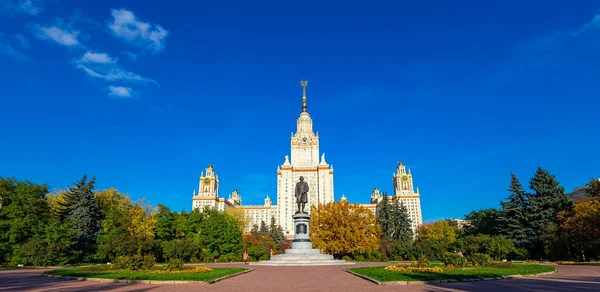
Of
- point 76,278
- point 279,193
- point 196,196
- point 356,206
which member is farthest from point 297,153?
point 76,278

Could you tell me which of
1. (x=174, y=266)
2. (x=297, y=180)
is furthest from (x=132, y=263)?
(x=297, y=180)

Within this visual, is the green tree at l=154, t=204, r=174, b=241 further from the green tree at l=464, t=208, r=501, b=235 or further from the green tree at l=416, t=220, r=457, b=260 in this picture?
the green tree at l=464, t=208, r=501, b=235

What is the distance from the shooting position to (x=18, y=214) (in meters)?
33.3

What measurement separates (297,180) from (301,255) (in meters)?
104

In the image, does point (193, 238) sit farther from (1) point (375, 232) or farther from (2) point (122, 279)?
(2) point (122, 279)

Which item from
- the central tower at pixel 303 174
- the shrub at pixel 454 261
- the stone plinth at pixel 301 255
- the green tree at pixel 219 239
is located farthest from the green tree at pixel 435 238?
the central tower at pixel 303 174

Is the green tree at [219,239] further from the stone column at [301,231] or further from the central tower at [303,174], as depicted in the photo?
the central tower at [303,174]

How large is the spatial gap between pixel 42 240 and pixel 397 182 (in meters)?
128

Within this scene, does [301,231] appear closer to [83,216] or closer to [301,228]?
[301,228]

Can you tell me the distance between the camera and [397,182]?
141m

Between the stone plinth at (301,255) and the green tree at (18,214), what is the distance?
22.6m

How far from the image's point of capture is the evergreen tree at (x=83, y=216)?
35.8m

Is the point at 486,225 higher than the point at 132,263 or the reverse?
higher

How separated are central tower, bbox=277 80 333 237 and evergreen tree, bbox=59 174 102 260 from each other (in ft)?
264
